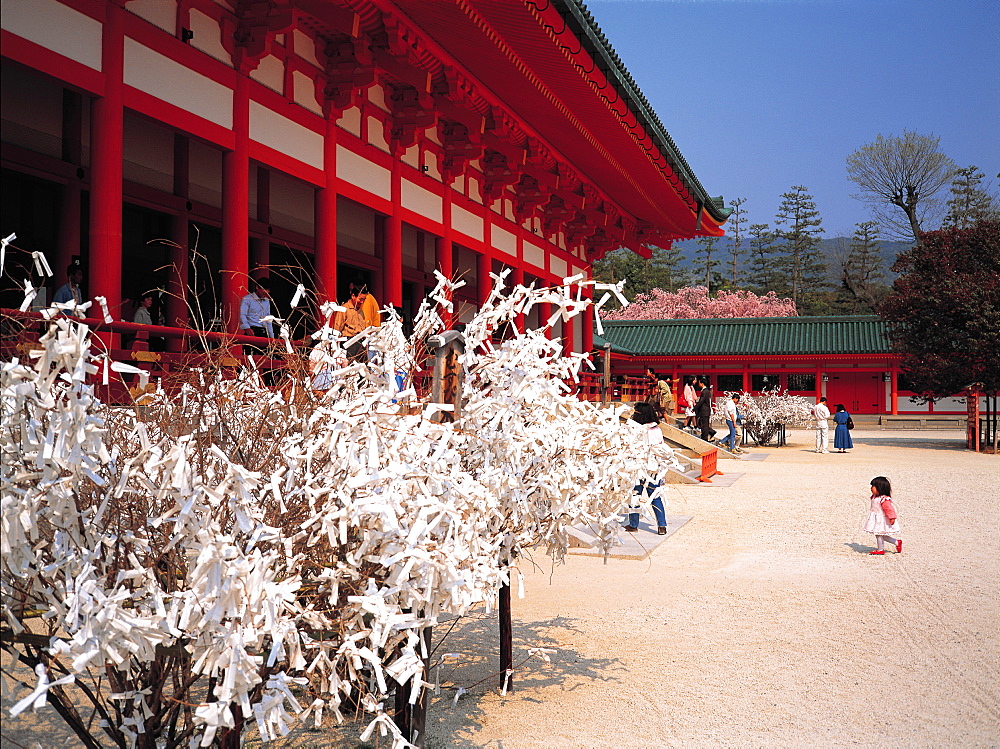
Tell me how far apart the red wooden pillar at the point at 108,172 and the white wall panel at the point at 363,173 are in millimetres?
2799

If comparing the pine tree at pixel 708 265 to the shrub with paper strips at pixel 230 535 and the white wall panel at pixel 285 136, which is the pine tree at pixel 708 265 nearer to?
the white wall panel at pixel 285 136

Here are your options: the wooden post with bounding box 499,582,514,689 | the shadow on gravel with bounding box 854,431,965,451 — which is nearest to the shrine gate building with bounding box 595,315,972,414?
the shadow on gravel with bounding box 854,431,965,451

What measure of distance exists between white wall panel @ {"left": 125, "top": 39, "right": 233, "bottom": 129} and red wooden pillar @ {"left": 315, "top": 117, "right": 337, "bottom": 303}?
1.35 m

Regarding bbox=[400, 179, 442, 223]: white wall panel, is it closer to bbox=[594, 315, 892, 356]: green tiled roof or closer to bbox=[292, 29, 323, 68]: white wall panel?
bbox=[292, 29, 323, 68]: white wall panel

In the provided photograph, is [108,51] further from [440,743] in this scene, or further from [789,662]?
[789,662]

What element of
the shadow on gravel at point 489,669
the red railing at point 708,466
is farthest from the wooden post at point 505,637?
the red railing at point 708,466

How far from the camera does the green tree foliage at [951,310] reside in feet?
73.6

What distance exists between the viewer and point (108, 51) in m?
5.62

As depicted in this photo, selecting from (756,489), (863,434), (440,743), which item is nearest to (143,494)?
(440,743)

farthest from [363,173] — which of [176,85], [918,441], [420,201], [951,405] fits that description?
[951,405]

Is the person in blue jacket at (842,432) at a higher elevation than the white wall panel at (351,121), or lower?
lower

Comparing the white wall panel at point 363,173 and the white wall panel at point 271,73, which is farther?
the white wall panel at point 363,173

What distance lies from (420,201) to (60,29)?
16.3 feet

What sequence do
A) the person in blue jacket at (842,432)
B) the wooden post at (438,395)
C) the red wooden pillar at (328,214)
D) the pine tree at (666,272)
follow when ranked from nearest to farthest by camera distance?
the wooden post at (438,395)
the red wooden pillar at (328,214)
the person in blue jacket at (842,432)
the pine tree at (666,272)
